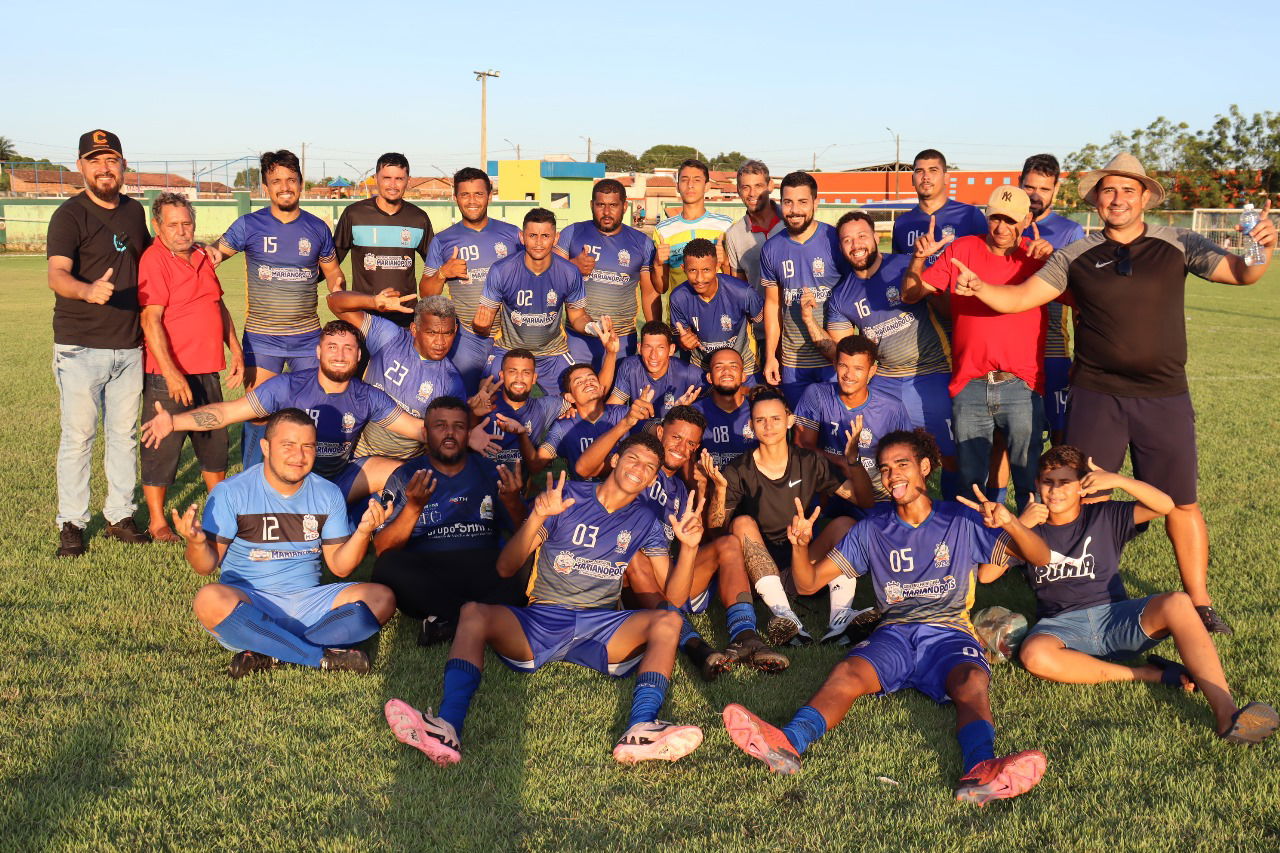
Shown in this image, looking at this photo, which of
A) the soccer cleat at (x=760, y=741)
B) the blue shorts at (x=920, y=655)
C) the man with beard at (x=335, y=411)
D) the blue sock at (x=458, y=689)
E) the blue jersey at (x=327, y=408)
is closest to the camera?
the soccer cleat at (x=760, y=741)

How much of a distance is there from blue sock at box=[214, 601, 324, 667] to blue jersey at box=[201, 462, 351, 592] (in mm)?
285

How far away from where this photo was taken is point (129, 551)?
6.83 meters

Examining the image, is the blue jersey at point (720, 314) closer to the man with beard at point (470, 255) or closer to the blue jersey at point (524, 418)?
the blue jersey at point (524, 418)

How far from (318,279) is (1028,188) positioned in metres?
5.42

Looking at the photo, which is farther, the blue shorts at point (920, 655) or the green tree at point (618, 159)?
the green tree at point (618, 159)

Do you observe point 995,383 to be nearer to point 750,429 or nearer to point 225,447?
point 750,429

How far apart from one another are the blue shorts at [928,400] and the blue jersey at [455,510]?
9.17 ft

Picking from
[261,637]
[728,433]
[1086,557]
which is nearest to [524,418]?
[728,433]

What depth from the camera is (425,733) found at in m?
4.16

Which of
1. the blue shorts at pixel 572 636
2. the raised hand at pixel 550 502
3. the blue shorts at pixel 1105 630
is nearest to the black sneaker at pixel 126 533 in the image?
the blue shorts at pixel 572 636

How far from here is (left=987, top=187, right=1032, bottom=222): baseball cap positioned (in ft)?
19.2

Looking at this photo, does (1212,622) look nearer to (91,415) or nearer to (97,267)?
(91,415)

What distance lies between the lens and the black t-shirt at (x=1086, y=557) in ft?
16.9

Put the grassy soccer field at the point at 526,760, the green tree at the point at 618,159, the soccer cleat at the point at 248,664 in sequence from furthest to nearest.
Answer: the green tree at the point at 618,159, the soccer cleat at the point at 248,664, the grassy soccer field at the point at 526,760
